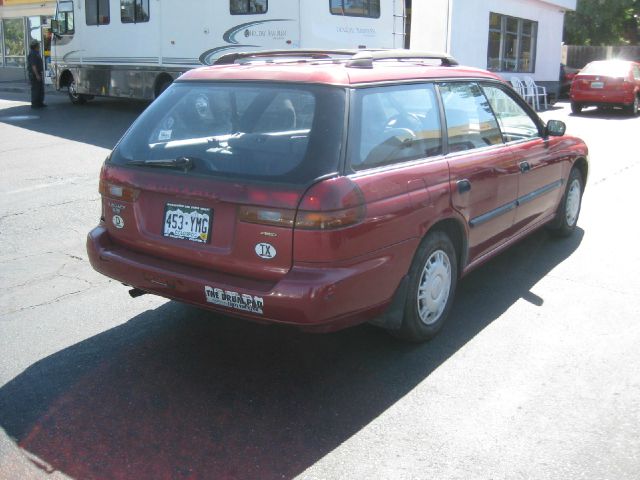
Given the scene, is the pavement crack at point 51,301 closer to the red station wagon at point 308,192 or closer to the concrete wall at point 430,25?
the red station wagon at point 308,192

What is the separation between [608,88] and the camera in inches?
Result: 761

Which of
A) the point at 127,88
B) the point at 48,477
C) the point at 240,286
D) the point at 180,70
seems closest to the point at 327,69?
the point at 240,286

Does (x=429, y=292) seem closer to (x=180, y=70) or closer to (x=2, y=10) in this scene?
(x=180, y=70)

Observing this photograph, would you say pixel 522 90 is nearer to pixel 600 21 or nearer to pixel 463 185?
pixel 600 21

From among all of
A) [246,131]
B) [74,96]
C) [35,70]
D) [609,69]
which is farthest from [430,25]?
[246,131]

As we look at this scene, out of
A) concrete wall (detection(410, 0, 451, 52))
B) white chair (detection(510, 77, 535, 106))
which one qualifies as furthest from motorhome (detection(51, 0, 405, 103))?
A: white chair (detection(510, 77, 535, 106))

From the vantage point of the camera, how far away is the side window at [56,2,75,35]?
1884 centimetres

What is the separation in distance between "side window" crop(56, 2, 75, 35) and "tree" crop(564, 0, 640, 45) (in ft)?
82.4

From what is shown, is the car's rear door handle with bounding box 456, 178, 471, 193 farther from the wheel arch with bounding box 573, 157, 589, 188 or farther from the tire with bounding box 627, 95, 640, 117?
the tire with bounding box 627, 95, 640, 117

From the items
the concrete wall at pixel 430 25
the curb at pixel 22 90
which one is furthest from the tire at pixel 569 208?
the curb at pixel 22 90

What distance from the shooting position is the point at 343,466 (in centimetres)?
316

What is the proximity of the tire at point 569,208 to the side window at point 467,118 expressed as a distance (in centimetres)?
168

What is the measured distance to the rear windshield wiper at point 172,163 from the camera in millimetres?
3906

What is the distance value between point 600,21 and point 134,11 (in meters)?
26.6
